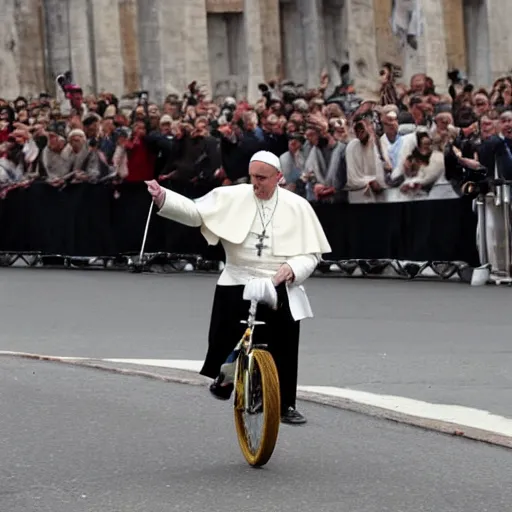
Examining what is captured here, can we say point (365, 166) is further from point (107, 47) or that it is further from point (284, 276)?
point (107, 47)

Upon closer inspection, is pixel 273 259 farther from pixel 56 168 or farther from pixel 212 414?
pixel 56 168

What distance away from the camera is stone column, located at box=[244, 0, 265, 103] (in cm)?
6856

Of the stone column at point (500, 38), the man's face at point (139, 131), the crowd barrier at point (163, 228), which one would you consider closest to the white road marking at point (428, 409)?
the crowd barrier at point (163, 228)

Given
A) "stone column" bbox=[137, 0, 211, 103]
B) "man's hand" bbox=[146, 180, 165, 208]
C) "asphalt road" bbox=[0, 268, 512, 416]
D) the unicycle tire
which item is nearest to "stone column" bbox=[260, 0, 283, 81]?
"stone column" bbox=[137, 0, 211, 103]

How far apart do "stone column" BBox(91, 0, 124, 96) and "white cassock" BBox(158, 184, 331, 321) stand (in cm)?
4866

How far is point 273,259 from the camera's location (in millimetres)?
12266

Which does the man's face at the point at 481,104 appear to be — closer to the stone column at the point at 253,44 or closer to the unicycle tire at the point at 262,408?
the unicycle tire at the point at 262,408

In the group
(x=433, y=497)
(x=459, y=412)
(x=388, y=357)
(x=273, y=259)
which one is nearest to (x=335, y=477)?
(x=433, y=497)

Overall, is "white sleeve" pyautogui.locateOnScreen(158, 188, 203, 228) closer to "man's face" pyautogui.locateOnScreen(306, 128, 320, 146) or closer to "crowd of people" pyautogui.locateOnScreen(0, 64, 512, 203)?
"crowd of people" pyautogui.locateOnScreen(0, 64, 512, 203)

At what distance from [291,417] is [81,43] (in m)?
50.3

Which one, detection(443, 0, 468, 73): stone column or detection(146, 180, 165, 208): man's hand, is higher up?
detection(443, 0, 468, 73): stone column

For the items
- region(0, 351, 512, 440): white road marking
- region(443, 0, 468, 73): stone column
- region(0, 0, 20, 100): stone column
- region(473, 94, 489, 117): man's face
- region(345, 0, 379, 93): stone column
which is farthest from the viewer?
region(443, 0, 468, 73): stone column

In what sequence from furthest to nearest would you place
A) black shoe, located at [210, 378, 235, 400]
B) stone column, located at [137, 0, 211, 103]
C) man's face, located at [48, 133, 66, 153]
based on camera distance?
stone column, located at [137, 0, 211, 103], man's face, located at [48, 133, 66, 153], black shoe, located at [210, 378, 235, 400]

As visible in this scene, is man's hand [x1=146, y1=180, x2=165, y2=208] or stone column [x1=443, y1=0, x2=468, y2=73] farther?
stone column [x1=443, y1=0, x2=468, y2=73]
